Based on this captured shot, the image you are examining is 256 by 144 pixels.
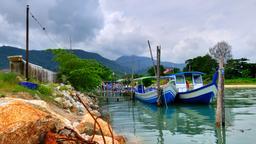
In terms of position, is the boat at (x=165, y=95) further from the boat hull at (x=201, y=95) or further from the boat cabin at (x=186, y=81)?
the boat cabin at (x=186, y=81)

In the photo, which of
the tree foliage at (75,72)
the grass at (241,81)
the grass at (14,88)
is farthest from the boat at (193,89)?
the grass at (241,81)

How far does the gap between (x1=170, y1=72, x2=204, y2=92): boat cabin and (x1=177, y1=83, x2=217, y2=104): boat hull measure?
1.08 m

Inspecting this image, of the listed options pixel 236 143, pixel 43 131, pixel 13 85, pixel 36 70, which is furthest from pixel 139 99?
pixel 43 131

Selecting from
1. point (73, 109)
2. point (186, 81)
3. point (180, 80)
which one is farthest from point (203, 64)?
point (73, 109)

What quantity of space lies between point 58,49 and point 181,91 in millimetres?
17078

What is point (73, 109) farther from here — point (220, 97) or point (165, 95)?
point (165, 95)

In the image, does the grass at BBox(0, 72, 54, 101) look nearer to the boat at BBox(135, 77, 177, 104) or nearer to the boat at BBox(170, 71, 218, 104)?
the boat at BBox(135, 77, 177, 104)

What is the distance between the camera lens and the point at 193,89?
3222 centimetres

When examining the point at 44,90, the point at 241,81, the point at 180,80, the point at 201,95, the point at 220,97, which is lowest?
the point at 201,95

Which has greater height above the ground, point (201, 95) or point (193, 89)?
point (193, 89)

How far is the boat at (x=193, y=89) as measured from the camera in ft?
102

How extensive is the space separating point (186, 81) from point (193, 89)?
2.30m

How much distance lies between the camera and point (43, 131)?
248 inches

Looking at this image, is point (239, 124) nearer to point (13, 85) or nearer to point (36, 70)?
point (13, 85)
